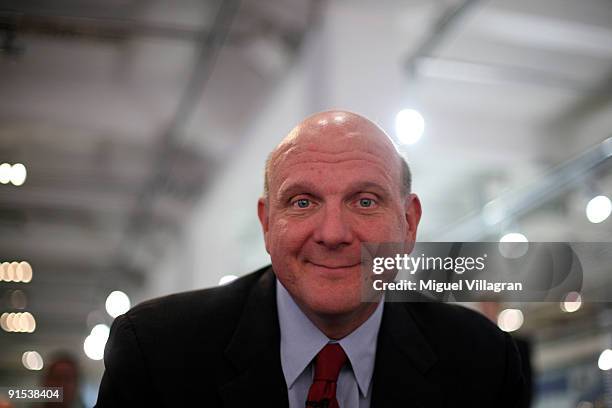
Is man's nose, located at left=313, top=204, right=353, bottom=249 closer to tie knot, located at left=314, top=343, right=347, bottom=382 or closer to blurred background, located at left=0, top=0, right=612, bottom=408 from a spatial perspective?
tie knot, located at left=314, top=343, right=347, bottom=382

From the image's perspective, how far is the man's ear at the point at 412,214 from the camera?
109cm

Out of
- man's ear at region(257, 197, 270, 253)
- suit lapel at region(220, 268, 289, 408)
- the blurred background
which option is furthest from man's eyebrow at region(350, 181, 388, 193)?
the blurred background

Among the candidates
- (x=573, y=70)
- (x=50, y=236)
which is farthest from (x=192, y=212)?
(x=573, y=70)

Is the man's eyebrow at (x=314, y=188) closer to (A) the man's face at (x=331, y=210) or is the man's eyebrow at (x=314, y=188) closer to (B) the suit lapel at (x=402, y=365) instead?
(A) the man's face at (x=331, y=210)

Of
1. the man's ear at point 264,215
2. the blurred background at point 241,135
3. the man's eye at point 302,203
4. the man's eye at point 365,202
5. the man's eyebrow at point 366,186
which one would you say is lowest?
the man's eye at point 365,202

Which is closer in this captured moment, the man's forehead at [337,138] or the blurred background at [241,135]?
the man's forehead at [337,138]

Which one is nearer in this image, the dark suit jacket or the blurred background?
the dark suit jacket

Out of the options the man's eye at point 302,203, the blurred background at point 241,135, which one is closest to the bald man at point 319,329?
the man's eye at point 302,203

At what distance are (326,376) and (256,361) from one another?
0.11 m

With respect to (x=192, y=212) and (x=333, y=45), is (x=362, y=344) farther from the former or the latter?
(x=333, y=45)

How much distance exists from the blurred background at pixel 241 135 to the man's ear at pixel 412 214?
10.7 inches

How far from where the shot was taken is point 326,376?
1036mm

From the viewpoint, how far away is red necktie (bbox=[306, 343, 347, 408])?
1019mm

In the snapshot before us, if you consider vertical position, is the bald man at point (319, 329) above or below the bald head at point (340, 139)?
below
